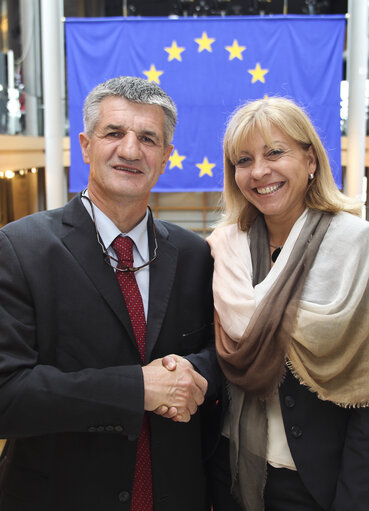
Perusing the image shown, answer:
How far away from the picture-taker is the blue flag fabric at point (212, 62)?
754 cm

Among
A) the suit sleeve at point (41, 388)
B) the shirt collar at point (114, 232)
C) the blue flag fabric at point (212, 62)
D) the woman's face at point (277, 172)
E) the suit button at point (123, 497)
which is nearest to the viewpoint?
the suit sleeve at point (41, 388)

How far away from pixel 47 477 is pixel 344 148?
823cm

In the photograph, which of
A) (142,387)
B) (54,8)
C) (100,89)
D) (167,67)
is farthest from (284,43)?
(142,387)

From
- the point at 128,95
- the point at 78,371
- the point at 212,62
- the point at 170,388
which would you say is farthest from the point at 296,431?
the point at 212,62

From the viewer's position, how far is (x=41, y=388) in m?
1.37

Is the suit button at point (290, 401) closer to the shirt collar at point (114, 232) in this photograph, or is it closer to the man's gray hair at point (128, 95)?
the shirt collar at point (114, 232)

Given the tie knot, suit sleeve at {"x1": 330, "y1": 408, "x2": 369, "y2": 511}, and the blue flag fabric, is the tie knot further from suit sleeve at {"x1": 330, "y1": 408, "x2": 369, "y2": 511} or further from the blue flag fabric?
the blue flag fabric

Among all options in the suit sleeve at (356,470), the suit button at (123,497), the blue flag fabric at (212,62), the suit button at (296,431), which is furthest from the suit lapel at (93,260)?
the blue flag fabric at (212,62)

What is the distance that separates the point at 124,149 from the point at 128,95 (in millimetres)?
164

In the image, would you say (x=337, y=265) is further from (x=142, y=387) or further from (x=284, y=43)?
(x=284, y=43)

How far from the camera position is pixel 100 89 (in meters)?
1.62

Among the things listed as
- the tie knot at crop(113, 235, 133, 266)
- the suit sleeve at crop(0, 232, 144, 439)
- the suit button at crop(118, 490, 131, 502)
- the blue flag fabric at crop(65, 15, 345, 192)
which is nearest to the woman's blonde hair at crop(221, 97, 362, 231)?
the tie knot at crop(113, 235, 133, 266)

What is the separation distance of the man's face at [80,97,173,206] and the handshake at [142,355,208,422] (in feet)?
1.76

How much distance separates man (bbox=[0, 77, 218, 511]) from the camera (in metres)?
1.41
